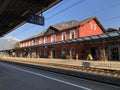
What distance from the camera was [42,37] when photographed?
57125mm

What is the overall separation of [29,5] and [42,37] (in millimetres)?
44807

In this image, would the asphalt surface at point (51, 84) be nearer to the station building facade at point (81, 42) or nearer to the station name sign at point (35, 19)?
the station name sign at point (35, 19)

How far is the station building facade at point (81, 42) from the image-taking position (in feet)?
106

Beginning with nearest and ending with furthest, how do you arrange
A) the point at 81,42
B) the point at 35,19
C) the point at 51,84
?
the point at 51,84 < the point at 35,19 < the point at 81,42

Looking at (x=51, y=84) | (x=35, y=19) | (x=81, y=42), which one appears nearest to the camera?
(x=51, y=84)

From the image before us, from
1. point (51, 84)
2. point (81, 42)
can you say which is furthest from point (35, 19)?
point (81, 42)

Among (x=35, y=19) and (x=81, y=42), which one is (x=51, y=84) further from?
(x=81, y=42)

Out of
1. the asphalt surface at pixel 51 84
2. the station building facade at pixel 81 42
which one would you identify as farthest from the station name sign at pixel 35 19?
the station building facade at pixel 81 42

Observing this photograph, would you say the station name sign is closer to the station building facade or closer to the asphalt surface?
the asphalt surface

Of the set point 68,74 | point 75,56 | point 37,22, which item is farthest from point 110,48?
point 37,22

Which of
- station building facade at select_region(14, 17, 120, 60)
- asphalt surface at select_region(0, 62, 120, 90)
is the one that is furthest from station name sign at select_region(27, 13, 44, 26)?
station building facade at select_region(14, 17, 120, 60)

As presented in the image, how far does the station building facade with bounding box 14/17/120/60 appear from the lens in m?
32.3

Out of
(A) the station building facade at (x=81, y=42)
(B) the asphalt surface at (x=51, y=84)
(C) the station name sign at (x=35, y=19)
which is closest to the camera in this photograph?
(B) the asphalt surface at (x=51, y=84)

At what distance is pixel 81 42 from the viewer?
37656 mm
